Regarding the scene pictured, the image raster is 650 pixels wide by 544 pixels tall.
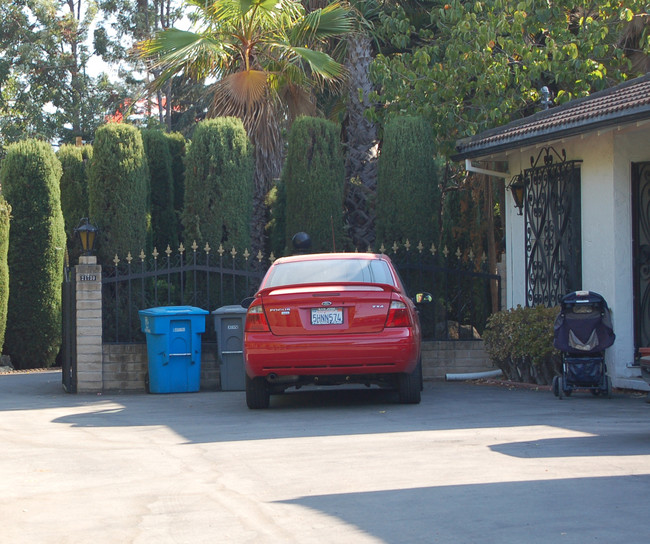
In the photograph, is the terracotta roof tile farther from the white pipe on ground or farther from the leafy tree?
the leafy tree

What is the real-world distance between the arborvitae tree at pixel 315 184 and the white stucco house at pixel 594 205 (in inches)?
115

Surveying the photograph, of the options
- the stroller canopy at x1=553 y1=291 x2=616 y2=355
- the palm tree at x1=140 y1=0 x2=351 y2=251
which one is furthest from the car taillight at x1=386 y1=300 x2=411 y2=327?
the palm tree at x1=140 y1=0 x2=351 y2=251

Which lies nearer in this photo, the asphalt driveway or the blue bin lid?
the asphalt driveway

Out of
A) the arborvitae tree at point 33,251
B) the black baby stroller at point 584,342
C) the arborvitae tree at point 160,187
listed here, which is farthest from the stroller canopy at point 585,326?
the arborvitae tree at point 33,251

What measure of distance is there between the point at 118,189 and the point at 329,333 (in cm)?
745

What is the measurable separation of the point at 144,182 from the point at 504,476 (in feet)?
37.6

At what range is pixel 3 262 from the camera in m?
18.7

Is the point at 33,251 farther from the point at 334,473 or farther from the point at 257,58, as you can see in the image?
the point at 334,473

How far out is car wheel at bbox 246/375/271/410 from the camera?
10.5 m

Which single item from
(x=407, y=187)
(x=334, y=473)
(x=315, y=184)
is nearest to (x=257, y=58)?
(x=315, y=184)

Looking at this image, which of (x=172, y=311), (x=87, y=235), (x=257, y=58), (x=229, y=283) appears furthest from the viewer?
(x=257, y=58)

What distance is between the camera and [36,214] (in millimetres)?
19375

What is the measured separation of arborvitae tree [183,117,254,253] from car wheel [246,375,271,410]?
5.44 metres

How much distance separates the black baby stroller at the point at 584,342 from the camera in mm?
10750
